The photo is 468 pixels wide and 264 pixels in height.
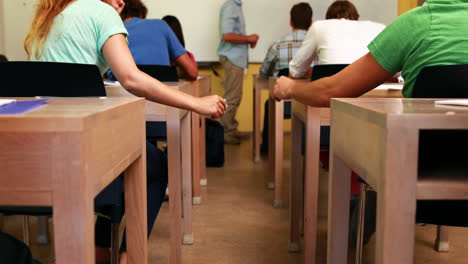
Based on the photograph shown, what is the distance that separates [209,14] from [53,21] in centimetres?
409

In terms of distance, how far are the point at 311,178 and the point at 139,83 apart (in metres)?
0.71

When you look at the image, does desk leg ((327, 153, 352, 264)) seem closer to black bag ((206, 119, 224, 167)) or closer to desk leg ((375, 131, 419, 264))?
desk leg ((375, 131, 419, 264))

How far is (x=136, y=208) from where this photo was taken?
1.13 meters

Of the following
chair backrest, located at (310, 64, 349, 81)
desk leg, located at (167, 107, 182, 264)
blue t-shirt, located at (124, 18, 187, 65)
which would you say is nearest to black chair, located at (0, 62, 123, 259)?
desk leg, located at (167, 107, 182, 264)

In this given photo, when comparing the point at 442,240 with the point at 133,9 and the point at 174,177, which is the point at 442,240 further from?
the point at 133,9

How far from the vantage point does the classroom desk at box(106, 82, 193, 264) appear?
5.71 feet

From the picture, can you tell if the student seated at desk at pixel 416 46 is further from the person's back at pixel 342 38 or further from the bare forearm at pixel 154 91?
the person's back at pixel 342 38

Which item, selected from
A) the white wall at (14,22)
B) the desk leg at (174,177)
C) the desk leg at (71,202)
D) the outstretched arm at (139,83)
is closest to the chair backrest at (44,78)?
the outstretched arm at (139,83)

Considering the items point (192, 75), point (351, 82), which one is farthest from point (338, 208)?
point (192, 75)

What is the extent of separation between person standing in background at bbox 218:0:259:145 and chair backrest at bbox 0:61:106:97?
371 cm

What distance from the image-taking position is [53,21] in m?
1.58

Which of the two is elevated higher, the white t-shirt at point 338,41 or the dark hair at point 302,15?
the dark hair at point 302,15

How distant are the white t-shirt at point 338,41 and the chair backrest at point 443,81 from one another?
1.44 metres

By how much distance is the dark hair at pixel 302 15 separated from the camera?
391 centimetres
